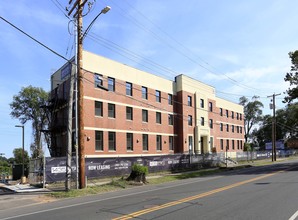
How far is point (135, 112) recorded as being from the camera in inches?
1465

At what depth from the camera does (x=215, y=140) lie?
5219 cm

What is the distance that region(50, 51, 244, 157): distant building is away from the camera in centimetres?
3250

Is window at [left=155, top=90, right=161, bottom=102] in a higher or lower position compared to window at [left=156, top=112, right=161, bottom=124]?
higher

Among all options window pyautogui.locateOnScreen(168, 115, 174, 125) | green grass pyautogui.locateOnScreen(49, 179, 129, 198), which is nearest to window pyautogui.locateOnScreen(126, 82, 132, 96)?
window pyautogui.locateOnScreen(168, 115, 174, 125)

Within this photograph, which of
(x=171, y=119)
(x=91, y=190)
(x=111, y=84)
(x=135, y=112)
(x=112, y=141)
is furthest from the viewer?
(x=171, y=119)

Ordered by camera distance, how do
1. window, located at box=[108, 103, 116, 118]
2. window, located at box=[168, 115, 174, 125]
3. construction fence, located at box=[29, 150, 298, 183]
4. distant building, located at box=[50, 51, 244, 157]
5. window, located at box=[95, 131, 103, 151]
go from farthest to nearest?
window, located at box=[168, 115, 174, 125] → window, located at box=[108, 103, 116, 118] → distant building, located at box=[50, 51, 244, 157] → window, located at box=[95, 131, 103, 151] → construction fence, located at box=[29, 150, 298, 183]

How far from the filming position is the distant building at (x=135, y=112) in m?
32.5

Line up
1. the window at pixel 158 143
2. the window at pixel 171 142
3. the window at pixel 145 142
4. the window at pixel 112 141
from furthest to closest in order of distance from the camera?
the window at pixel 171 142 → the window at pixel 158 143 → the window at pixel 145 142 → the window at pixel 112 141

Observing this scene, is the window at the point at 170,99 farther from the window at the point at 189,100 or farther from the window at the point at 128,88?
the window at the point at 128,88

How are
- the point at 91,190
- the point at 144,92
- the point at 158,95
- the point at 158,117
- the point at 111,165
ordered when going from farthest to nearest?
the point at 158,95 → the point at 158,117 → the point at 144,92 → the point at 111,165 → the point at 91,190

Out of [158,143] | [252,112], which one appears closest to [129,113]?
[158,143]

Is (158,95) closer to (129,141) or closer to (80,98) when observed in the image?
(129,141)

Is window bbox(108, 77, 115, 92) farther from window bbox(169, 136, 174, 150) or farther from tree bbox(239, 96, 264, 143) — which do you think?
tree bbox(239, 96, 264, 143)

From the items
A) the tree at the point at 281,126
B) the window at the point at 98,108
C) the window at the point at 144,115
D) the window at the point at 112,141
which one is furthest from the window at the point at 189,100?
the tree at the point at 281,126
